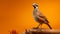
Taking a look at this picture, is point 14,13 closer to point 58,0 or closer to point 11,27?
point 11,27

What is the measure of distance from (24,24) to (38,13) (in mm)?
725

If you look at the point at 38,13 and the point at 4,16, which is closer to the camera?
the point at 38,13

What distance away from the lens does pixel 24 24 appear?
2824 millimetres

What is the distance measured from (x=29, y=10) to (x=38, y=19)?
29.7 inches

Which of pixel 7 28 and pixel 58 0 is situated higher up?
pixel 58 0

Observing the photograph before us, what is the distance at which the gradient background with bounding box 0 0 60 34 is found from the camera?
2.82m

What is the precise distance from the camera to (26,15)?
112 inches

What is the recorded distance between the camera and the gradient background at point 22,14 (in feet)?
9.25

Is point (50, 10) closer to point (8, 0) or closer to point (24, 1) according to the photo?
point (24, 1)

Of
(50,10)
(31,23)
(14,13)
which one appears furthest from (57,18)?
(14,13)

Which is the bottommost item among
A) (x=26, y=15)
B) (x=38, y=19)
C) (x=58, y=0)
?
(x=38, y=19)

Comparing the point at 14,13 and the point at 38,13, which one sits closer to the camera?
the point at 38,13

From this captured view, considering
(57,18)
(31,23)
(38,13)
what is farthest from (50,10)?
(38,13)

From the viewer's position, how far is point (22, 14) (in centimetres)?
285
